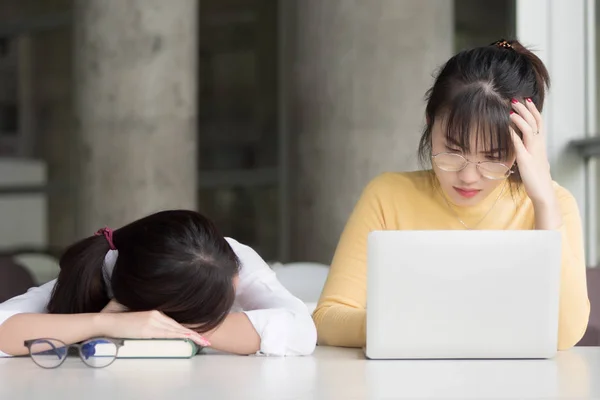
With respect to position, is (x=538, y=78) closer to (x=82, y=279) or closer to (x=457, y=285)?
(x=457, y=285)

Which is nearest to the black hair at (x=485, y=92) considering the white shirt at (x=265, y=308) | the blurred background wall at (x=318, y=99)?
the white shirt at (x=265, y=308)

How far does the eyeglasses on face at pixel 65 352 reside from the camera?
159 centimetres

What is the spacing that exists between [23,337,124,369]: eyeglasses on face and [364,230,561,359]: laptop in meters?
0.46

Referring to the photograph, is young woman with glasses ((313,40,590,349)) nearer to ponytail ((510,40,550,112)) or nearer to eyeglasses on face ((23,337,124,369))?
ponytail ((510,40,550,112))

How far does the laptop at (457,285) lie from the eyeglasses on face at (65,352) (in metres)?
0.46

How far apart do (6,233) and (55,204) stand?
696 mm

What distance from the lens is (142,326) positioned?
66.5 inches

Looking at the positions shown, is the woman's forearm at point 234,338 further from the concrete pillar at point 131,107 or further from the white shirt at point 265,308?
→ the concrete pillar at point 131,107

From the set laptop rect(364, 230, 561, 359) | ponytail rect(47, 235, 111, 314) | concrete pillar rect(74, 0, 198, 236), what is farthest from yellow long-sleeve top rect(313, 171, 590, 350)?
concrete pillar rect(74, 0, 198, 236)

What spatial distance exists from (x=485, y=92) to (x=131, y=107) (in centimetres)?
409

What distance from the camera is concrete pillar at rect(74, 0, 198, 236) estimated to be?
19.2ft

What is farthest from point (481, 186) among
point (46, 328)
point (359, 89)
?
point (359, 89)

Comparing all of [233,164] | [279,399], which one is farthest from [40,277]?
[279,399]

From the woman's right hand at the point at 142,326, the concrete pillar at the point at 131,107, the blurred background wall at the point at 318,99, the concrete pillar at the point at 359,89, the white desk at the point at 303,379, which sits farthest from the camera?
the concrete pillar at the point at 131,107
